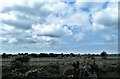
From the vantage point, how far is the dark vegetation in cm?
1116

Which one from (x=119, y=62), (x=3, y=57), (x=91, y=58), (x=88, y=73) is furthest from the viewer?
(x=3, y=57)

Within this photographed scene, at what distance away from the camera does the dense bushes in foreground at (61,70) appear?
36.4ft

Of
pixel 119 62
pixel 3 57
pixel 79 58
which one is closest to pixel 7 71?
pixel 3 57

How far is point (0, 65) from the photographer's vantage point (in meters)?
13.0

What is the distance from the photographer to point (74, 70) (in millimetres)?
11117

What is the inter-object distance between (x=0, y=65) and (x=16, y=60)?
1.10 metres

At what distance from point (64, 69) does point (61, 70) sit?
25 centimetres

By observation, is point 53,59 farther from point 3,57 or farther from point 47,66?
point 3,57

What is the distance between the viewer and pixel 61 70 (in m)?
11.7

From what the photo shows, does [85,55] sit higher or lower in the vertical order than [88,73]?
higher

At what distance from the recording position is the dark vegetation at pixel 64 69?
11.2 m

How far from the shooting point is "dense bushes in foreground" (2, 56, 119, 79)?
437 inches

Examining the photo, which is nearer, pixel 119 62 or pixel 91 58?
pixel 91 58

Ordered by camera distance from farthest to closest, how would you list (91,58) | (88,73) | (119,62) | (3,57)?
(3,57) → (119,62) → (91,58) → (88,73)
